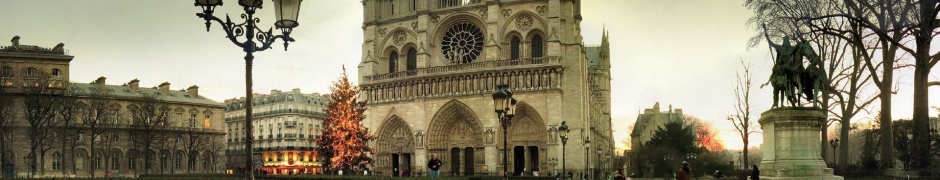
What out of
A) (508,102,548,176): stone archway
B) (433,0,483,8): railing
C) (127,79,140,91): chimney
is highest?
(433,0,483,8): railing

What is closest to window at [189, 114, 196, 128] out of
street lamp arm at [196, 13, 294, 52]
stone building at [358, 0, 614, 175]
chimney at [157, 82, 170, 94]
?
chimney at [157, 82, 170, 94]

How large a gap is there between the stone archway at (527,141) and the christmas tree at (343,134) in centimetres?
1049

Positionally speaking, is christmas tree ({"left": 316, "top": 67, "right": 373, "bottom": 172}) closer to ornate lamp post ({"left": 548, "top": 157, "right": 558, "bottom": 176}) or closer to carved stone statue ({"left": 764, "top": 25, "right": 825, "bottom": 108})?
ornate lamp post ({"left": 548, "top": 157, "right": 558, "bottom": 176})

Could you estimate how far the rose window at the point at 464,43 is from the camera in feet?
198

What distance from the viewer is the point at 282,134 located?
9556cm

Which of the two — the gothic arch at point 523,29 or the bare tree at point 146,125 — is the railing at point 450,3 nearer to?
the gothic arch at point 523,29

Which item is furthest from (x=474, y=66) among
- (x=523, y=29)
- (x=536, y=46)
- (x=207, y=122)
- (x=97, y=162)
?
(x=97, y=162)

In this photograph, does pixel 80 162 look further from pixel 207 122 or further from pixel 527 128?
pixel 527 128

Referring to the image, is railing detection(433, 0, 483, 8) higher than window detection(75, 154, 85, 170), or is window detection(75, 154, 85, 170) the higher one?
railing detection(433, 0, 483, 8)

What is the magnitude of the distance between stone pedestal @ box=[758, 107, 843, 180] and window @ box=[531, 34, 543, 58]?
125ft

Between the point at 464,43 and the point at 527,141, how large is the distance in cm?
849

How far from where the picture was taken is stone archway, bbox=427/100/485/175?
59.4m

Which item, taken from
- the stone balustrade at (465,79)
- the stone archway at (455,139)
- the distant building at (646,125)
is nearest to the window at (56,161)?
the stone balustrade at (465,79)

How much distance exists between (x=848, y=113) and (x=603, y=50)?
55.9 meters
